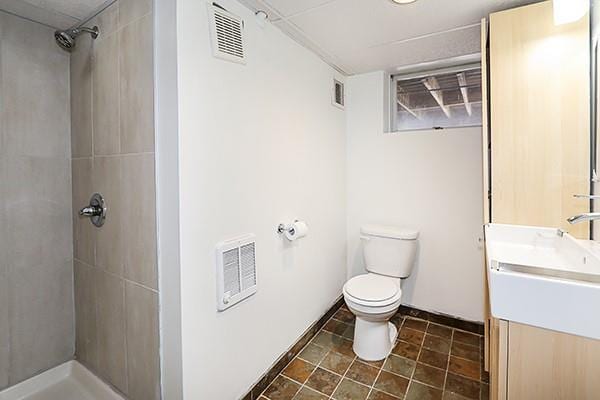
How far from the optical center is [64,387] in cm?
173

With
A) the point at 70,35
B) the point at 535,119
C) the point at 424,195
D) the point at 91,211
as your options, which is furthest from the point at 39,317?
the point at 535,119

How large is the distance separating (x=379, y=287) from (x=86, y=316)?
184 centimetres

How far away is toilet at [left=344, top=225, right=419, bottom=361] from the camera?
74.8 inches

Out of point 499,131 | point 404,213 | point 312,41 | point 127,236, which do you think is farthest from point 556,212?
point 127,236

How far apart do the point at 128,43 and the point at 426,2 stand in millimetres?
1487

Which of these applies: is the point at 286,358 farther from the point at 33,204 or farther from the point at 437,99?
the point at 437,99

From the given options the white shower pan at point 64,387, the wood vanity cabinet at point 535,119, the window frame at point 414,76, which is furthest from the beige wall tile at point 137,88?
the window frame at point 414,76

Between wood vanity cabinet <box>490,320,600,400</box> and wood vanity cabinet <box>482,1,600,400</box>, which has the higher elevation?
wood vanity cabinet <box>482,1,600,400</box>

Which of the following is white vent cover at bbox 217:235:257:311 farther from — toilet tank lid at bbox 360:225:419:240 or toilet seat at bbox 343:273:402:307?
toilet tank lid at bbox 360:225:419:240

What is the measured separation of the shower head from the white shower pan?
6.10 feet

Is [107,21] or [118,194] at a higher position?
[107,21]

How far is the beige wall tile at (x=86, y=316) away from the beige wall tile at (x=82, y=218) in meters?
0.08

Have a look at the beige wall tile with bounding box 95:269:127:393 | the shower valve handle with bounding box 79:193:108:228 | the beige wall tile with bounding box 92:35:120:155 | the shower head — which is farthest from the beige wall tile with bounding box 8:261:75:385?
the shower head

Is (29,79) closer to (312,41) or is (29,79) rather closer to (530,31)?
(312,41)
